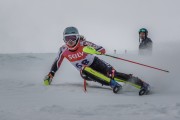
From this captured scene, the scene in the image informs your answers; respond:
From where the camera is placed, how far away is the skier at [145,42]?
1097cm

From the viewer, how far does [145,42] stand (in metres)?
11.2

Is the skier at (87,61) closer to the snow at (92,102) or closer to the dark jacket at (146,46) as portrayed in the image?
the snow at (92,102)

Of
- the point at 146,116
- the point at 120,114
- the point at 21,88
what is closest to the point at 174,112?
the point at 146,116

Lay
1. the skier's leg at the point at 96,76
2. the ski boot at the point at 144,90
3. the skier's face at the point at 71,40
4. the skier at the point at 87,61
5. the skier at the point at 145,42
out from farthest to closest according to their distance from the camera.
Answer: the skier at the point at 145,42
the skier's face at the point at 71,40
the skier at the point at 87,61
the skier's leg at the point at 96,76
the ski boot at the point at 144,90

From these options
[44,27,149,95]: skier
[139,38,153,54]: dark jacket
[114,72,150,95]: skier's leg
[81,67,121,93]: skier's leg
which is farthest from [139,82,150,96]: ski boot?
[139,38,153,54]: dark jacket

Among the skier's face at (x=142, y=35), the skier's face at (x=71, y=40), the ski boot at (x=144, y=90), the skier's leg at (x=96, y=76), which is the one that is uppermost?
the skier's face at (x=71, y=40)

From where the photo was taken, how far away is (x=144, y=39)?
36.7 ft

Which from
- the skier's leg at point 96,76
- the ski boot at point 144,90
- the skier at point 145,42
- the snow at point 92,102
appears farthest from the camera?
the skier at point 145,42

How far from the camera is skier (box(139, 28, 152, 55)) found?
1097 cm

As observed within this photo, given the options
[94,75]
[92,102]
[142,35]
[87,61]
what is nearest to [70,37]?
[87,61]

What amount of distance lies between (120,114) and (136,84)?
265 cm

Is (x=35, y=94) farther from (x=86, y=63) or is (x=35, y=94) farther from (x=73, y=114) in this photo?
(x=73, y=114)

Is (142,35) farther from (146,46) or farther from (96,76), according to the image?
(96,76)

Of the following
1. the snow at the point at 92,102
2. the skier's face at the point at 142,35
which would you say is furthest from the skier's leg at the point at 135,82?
the skier's face at the point at 142,35
